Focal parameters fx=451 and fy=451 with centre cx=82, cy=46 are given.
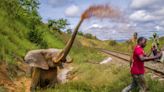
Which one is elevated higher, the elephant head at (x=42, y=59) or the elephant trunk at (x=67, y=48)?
the elephant trunk at (x=67, y=48)

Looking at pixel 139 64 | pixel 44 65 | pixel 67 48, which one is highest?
pixel 67 48

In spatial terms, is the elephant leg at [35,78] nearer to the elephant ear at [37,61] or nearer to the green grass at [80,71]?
the elephant ear at [37,61]

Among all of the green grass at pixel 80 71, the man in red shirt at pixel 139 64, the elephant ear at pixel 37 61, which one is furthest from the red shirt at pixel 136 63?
the elephant ear at pixel 37 61

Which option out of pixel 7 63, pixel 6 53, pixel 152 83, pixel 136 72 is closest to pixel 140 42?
pixel 136 72

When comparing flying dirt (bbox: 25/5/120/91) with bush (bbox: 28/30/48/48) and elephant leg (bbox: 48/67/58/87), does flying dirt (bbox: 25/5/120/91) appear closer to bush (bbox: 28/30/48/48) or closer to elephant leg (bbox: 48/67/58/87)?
elephant leg (bbox: 48/67/58/87)

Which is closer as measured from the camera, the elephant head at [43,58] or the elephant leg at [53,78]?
the elephant head at [43,58]

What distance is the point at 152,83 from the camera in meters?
12.5

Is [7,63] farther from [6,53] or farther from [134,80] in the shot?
[134,80]

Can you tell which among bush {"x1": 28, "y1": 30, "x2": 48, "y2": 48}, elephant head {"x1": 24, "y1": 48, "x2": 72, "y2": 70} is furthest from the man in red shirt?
bush {"x1": 28, "y1": 30, "x2": 48, "y2": 48}

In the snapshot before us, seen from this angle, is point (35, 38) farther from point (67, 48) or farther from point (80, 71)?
point (67, 48)

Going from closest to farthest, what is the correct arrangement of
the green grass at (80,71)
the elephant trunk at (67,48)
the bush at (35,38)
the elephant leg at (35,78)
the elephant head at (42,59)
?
the elephant trunk at (67,48), the elephant head at (42,59), the green grass at (80,71), the elephant leg at (35,78), the bush at (35,38)

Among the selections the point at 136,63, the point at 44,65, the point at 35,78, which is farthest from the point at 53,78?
the point at 136,63

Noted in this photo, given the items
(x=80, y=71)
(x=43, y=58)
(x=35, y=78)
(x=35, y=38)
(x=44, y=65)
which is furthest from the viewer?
(x=35, y=38)

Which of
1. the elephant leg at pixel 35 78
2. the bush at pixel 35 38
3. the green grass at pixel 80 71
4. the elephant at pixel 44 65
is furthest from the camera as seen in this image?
the bush at pixel 35 38
